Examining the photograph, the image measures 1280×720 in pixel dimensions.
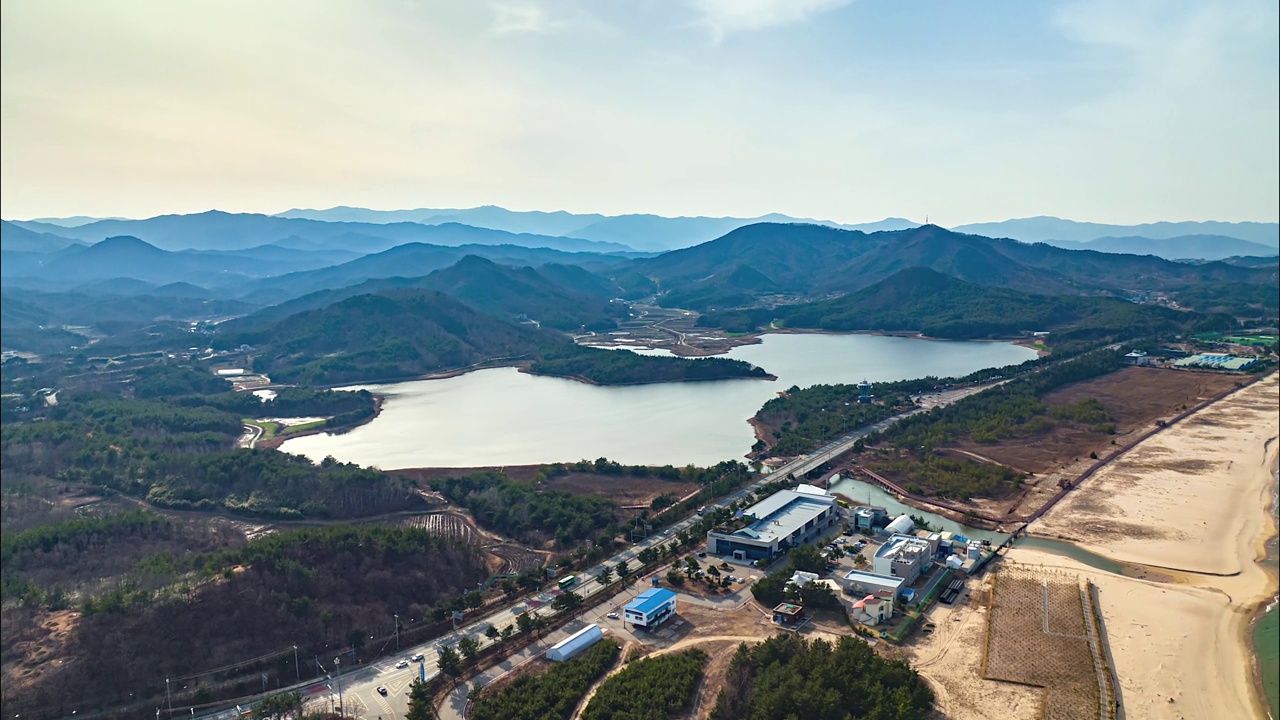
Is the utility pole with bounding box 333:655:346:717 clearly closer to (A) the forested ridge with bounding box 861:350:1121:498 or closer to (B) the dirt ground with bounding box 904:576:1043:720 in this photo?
(B) the dirt ground with bounding box 904:576:1043:720

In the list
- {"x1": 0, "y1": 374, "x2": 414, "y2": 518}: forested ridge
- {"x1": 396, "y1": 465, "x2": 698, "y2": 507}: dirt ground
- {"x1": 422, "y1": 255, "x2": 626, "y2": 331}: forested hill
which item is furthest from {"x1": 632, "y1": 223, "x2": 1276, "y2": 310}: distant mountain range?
{"x1": 0, "y1": 374, "x2": 414, "y2": 518}: forested ridge

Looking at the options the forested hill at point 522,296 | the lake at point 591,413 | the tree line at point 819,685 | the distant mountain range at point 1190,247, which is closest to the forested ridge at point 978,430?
the lake at point 591,413

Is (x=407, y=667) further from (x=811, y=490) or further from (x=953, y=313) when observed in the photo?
(x=953, y=313)

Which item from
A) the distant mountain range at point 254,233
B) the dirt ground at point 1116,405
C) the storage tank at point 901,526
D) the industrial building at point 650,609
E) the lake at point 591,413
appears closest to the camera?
the industrial building at point 650,609

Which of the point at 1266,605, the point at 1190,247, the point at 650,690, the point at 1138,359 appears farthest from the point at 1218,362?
the point at 1190,247

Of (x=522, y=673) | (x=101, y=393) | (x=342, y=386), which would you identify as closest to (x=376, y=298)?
(x=342, y=386)

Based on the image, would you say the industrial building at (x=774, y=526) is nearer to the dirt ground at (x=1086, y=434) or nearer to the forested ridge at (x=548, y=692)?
the dirt ground at (x=1086, y=434)

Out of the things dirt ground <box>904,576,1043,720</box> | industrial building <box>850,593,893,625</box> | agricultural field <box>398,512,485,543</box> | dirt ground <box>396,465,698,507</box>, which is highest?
industrial building <box>850,593,893,625</box>
